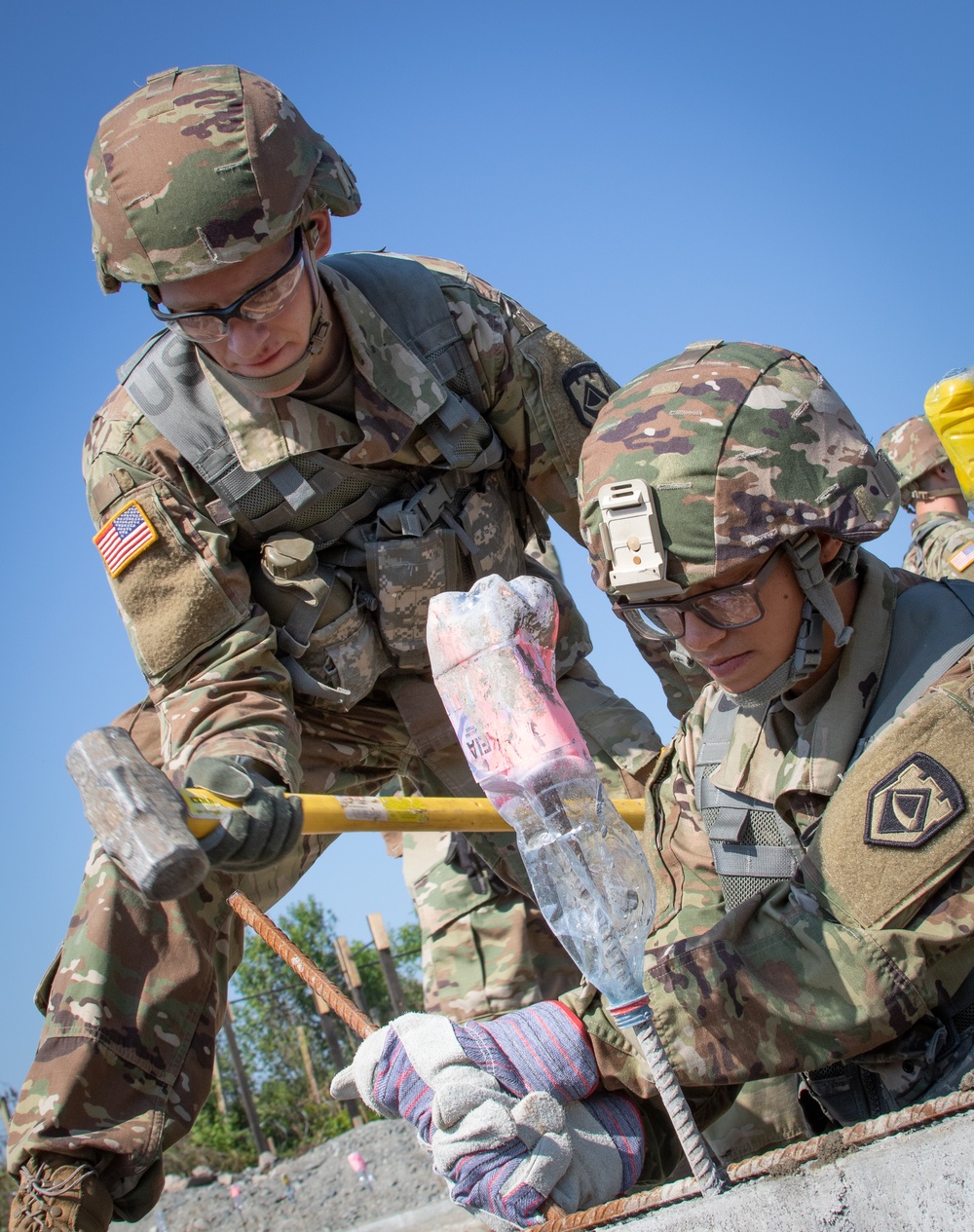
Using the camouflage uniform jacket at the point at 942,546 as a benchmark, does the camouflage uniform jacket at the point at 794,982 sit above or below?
below

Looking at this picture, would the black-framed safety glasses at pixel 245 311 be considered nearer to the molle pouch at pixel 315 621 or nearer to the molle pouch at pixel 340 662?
the molle pouch at pixel 315 621

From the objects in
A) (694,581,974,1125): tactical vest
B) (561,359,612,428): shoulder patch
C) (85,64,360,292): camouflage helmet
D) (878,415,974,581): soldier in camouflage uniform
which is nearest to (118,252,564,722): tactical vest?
(561,359,612,428): shoulder patch

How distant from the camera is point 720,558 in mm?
2602

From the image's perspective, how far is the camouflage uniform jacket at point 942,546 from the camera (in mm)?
6387

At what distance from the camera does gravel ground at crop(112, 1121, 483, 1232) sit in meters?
6.63

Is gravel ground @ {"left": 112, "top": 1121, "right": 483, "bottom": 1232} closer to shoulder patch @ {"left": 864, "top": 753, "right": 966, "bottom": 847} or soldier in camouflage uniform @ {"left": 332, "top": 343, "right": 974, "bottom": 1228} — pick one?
soldier in camouflage uniform @ {"left": 332, "top": 343, "right": 974, "bottom": 1228}

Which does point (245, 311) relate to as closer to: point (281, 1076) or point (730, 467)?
point (730, 467)

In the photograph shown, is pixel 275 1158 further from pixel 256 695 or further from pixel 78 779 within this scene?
pixel 78 779

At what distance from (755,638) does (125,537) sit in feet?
6.54

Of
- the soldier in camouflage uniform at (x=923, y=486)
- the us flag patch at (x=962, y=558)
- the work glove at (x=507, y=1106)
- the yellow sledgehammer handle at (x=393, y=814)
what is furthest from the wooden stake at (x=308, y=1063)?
the work glove at (x=507, y=1106)

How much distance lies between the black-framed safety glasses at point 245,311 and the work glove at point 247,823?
147 centimetres

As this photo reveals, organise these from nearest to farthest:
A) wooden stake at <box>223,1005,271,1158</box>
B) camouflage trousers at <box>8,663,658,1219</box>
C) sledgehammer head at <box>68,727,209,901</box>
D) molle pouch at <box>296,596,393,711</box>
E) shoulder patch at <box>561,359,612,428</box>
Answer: sledgehammer head at <box>68,727,209,901</box> → camouflage trousers at <box>8,663,658,1219</box> → molle pouch at <box>296,596,393,711</box> → shoulder patch at <box>561,359,612,428</box> → wooden stake at <box>223,1005,271,1158</box>

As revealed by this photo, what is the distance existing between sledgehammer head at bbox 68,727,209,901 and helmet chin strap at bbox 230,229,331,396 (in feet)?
6.01

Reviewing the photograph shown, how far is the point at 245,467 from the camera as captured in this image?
4.01 m
